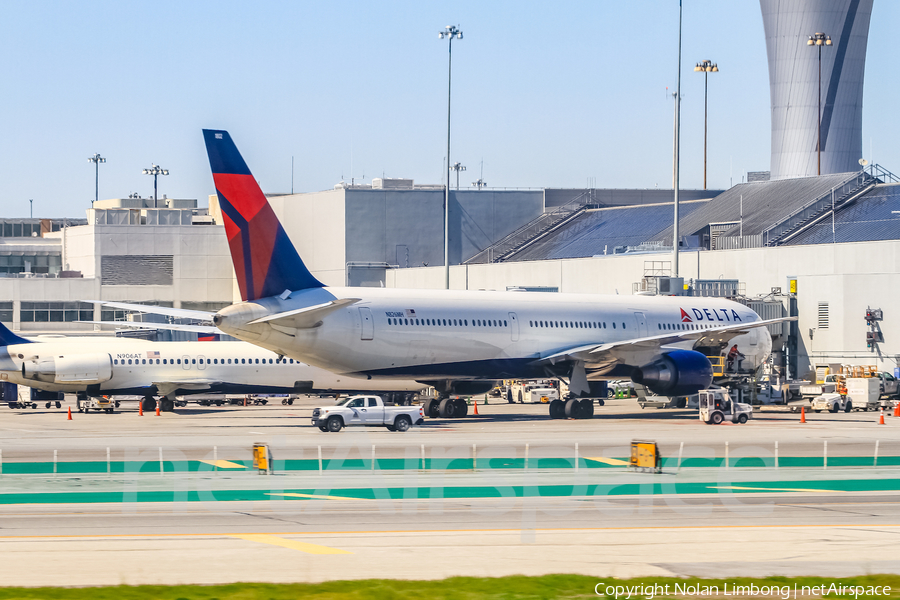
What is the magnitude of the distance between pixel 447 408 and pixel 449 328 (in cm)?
513

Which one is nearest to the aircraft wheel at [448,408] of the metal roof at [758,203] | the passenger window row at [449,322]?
the passenger window row at [449,322]

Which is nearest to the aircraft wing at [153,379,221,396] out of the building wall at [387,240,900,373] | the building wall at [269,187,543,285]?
the building wall at [387,240,900,373]

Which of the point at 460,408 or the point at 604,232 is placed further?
the point at 604,232

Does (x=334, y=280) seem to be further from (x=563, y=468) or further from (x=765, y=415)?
(x=563, y=468)

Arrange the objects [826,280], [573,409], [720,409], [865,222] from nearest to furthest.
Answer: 1. [720,409]
2. [573,409]
3. [826,280]
4. [865,222]

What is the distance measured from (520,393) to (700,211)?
37150 mm

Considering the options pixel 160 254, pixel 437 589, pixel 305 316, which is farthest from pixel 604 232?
pixel 437 589

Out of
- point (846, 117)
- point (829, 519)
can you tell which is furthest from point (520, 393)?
point (846, 117)

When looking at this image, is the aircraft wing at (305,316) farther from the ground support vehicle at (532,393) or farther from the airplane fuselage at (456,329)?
the ground support vehicle at (532,393)

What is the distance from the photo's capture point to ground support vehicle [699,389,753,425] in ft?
164

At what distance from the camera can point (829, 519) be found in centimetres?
2322

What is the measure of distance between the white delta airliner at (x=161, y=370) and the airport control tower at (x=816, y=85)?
110m

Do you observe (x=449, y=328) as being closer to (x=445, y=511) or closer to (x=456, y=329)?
(x=456, y=329)

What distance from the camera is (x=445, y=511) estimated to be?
24.3 m
